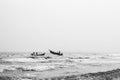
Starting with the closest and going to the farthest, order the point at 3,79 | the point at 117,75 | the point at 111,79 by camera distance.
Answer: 1. the point at 3,79
2. the point at 111,79
3. the point at 117,75

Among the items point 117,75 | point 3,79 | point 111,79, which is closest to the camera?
point 3,79

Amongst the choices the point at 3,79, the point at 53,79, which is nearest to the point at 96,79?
the point at 53,79

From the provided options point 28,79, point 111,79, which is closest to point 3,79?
point 28,79

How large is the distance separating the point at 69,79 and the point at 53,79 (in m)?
1.18

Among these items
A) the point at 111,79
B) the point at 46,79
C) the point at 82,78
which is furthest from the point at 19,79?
the point at 111,79

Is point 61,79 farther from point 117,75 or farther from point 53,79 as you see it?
point 117,75

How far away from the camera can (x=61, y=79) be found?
15203 millimetres

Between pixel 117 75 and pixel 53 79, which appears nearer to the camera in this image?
pixel 53 79

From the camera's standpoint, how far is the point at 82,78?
1570 centimetres

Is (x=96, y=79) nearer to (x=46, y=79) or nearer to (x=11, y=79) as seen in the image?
(x=46, y=79)

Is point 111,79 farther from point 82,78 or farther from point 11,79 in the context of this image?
point 11,79

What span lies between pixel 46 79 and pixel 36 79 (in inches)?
28.9

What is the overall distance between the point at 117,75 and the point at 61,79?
17.2 ft

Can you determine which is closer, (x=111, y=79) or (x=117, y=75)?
(x=111, y=79)
